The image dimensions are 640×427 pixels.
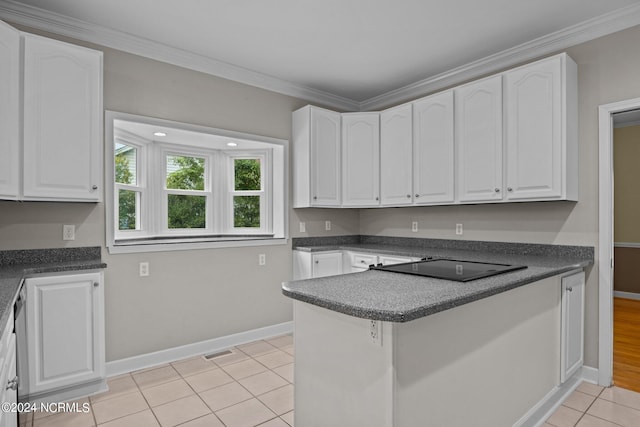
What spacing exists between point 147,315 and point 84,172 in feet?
4.11

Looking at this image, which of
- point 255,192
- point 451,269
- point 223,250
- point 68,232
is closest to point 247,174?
point 255,192

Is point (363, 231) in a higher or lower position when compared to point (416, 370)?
higher

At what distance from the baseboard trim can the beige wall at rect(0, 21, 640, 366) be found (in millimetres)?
106

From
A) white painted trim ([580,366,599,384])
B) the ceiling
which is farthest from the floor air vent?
white painted trim ([580,366,599,384])

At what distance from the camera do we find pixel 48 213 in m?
2.56

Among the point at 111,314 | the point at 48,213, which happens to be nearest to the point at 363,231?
the point at 111,314

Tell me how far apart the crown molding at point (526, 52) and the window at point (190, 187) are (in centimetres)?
157

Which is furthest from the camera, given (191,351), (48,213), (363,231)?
(363,231)

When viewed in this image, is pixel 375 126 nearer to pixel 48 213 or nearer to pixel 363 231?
pixel 363 231

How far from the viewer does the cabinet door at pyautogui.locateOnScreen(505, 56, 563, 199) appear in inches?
103

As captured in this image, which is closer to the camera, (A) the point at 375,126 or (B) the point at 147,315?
(B) the point at 147,315

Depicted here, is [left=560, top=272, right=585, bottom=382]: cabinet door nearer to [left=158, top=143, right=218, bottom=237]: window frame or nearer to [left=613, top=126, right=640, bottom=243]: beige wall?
[left=158, top=143, right=218, bottom=237]: window frame

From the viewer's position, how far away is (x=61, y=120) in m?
2.36

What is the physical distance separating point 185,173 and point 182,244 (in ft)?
2.99
